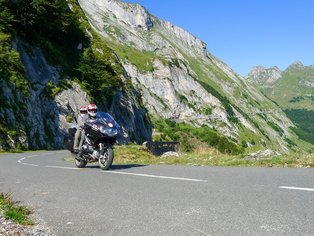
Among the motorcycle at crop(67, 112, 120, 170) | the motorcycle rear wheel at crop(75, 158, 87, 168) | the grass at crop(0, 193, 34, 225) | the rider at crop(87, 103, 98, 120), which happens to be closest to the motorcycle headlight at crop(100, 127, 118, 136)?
the motorcycle at crop(67, 112, 120, 170)

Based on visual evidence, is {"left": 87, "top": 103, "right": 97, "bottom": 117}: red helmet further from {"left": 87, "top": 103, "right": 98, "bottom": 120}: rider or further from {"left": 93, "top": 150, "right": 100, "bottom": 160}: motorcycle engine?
{"left": 93, "top": 150, "right": 100, "bottom": 160}: motorcycle engine

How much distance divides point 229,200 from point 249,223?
159 centimetres

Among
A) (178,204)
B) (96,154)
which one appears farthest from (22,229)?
(96,154)

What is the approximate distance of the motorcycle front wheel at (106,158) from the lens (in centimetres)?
1302

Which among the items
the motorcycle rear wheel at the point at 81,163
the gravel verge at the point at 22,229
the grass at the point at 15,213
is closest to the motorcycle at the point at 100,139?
the motorcycle rear wheel at the point at 81,163

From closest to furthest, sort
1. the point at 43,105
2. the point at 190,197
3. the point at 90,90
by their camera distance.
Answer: the point at 190,197 → the point at 43,105 → the point at 90,90

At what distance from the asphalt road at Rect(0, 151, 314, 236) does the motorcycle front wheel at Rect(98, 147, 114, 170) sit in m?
2.56

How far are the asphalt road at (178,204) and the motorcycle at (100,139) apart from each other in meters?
2.68

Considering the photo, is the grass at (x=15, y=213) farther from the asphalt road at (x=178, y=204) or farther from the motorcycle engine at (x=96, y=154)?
the motorcycle engine at (x=96, y=154)

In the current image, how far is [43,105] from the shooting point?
167 feet

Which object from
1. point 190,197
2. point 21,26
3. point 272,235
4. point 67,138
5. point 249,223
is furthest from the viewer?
point 21,26

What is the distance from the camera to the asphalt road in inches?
199

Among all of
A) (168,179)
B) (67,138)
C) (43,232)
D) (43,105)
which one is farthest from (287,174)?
(43,105)

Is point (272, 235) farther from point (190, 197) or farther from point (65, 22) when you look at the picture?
point (65, 22)
